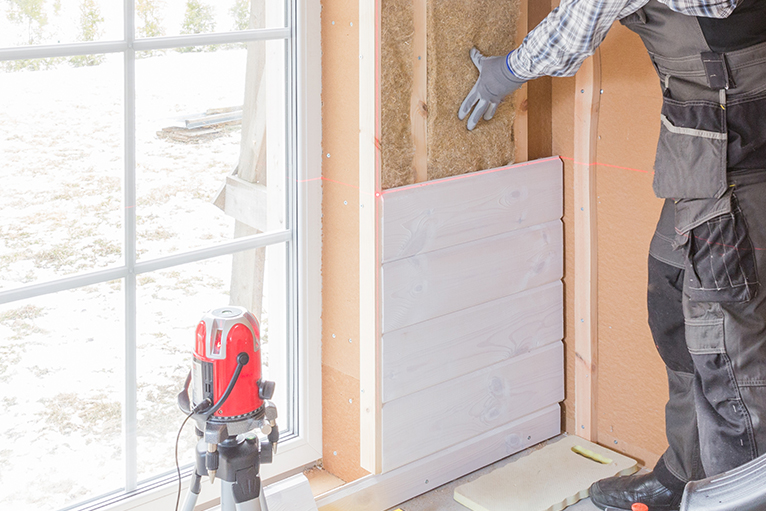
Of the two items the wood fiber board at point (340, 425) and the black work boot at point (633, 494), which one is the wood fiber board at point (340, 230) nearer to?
the wood fiber board at point (340, 425)

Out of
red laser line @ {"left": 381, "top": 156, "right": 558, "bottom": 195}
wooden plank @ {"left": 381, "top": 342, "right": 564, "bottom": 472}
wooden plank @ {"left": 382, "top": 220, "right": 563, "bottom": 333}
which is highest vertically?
red laser line @ {"left": 381, "top": 156, "right": 558, "bottom": 195}

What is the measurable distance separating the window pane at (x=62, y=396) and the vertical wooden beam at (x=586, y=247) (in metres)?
1.37

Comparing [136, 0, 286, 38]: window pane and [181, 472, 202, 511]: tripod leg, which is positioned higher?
[136, 0, 286, 38]: window pane

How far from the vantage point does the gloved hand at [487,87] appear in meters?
2.13

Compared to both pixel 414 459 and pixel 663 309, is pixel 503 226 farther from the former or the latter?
pixel 414 459

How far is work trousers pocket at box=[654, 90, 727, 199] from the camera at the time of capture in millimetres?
1721

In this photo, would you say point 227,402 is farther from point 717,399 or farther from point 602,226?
point 602,226

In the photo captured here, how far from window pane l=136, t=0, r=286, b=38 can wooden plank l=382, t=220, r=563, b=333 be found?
0.72 m

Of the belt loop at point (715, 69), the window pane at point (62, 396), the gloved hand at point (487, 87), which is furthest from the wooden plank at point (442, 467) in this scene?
the belt loop at point (715, 69)

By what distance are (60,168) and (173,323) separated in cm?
47

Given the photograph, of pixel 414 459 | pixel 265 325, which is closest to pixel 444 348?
pixel 414 459

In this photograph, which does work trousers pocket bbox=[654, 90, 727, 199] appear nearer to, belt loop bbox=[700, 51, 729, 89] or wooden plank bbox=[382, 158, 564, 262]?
belt loop bbox=[700, 51, 729, 89]

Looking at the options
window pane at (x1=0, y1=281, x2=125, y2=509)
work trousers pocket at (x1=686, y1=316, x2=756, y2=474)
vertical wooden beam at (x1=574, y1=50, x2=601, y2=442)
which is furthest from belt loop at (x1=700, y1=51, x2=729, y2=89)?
window pane at (x1=0, y1=281, x2=125, y2=509)

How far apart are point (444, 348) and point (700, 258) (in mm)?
762
